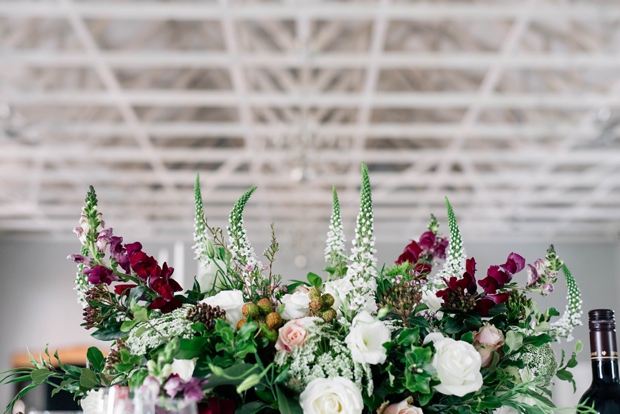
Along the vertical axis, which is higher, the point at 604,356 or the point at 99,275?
the point at 99,275

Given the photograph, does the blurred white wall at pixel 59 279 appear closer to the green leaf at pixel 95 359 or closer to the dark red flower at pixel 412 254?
the dark red flower at pixel 412 254

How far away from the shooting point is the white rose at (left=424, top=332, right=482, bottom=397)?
720 mm

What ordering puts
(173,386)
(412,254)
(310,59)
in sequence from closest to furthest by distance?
(173,386), (412,254), (310,59)

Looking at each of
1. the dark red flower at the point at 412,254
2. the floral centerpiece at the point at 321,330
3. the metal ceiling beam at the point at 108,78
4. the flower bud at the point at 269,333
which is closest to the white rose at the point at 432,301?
the floral centerpiece at the point at 321,330

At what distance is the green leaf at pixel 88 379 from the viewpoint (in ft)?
2.62

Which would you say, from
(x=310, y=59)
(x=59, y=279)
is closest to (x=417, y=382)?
(x=310, y=59)

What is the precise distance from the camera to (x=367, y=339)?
717mm

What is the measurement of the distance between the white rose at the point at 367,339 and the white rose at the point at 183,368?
170mm

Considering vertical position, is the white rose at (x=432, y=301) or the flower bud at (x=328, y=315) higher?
the white rose at (x=432, y=301)

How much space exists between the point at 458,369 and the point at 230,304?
0.27 meters

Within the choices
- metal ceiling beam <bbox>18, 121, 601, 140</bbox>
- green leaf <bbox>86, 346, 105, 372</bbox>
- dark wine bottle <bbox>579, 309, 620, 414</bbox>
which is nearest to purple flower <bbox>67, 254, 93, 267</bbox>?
green leaf <bbox>86, 346, 105, 372</bbox>

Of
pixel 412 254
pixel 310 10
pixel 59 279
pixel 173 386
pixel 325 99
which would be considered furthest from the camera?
pixel 59 279

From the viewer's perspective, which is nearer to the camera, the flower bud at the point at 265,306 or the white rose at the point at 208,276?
the flower bud at the point at 265,306

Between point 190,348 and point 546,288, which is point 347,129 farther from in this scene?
point 190,348
